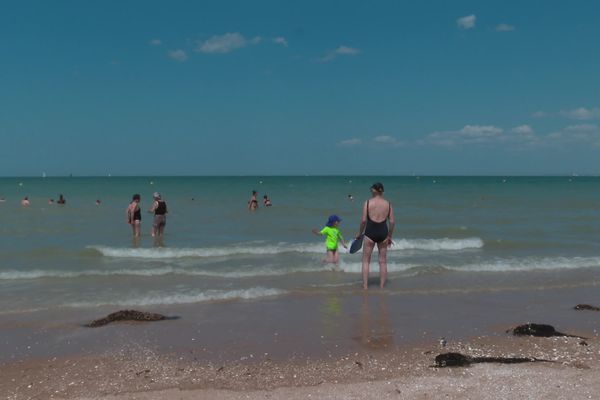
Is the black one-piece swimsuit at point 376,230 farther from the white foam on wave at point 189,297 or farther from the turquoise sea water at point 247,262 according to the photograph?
the white foam on wave at point 189,297

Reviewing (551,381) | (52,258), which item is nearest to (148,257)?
(52,258)

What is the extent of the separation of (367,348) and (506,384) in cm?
157

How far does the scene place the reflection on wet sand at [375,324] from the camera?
240 inches

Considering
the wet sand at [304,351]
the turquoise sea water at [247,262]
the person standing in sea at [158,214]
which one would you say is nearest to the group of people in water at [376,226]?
the turquoise sea water at [247,262]

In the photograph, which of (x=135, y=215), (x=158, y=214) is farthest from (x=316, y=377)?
(x=135, y=215)

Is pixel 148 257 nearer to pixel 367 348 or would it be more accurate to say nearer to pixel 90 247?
pixel 90 247

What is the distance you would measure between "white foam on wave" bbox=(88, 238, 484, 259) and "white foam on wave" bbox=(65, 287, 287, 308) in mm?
5042

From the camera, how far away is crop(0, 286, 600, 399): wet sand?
4.70 meters

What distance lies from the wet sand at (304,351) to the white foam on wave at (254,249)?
6104 millimetres

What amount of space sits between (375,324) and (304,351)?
4.65 feet

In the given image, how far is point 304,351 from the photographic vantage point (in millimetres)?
5809

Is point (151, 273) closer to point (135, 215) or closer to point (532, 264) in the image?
point (135, 215)

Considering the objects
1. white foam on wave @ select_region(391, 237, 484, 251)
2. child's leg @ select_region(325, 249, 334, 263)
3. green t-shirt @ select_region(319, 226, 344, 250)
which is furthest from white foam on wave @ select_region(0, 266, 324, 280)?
white foam on wave @ select_region(391, 237, 484, 251)

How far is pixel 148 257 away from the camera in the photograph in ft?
45.0
